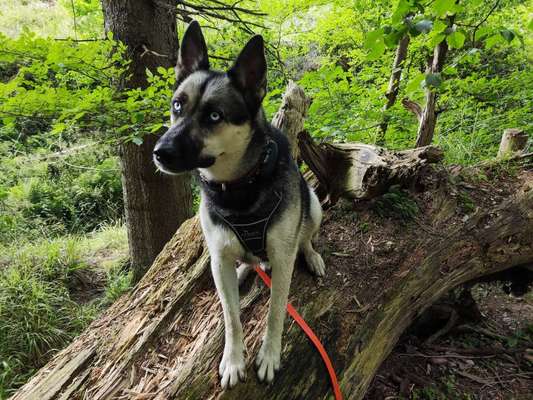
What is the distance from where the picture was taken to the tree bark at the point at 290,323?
205 centimetres

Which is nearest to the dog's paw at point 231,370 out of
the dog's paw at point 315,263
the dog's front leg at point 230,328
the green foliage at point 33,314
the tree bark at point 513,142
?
the dog's front leg at point 230,328

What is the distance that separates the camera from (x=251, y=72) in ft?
6.39

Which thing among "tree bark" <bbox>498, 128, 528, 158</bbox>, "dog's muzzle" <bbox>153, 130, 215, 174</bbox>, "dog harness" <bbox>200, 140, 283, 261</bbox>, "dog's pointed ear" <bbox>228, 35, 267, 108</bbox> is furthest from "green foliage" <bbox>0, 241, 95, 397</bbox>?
"tree bark" <bbox>498, 128, 528, 158</bbox>

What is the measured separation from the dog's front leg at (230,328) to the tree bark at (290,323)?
Result: 3.0 inches

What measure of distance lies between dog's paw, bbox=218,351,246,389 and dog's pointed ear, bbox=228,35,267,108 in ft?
4.82

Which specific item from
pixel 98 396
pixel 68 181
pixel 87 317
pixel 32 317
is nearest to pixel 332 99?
pixel 98 396

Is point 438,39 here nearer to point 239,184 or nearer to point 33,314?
point 239,184

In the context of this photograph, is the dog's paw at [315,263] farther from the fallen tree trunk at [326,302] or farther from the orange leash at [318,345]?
the orange leash at [318,345]

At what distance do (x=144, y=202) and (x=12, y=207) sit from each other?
15.9 ft

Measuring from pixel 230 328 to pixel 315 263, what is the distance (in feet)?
2.78

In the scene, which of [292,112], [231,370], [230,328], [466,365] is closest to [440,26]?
[292,112]

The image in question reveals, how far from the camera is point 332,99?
464 cm

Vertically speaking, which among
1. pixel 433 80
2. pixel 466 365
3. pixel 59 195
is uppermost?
pixel 433 80

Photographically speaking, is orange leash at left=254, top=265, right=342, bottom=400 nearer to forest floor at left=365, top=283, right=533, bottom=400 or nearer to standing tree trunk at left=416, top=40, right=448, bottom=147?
forest floor at left=365, top=283, right=533, bottom=400
